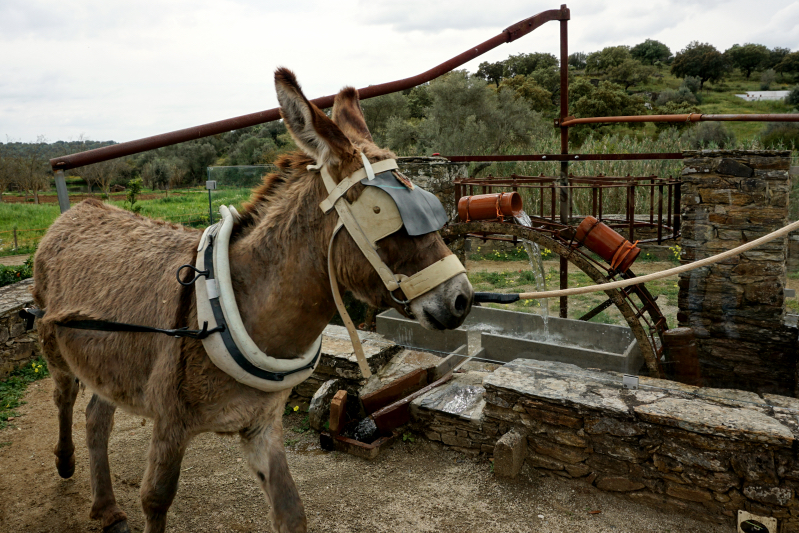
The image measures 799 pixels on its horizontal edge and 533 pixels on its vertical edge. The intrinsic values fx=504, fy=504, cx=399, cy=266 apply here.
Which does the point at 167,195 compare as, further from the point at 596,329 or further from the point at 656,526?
the point at 656,526

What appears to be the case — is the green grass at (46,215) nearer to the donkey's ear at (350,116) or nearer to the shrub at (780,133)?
the donkey's ear at (350,116)

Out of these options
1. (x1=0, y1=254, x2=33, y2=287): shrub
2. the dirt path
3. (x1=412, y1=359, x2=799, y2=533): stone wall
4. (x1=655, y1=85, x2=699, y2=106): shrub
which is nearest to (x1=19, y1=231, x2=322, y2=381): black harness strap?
the dirt path

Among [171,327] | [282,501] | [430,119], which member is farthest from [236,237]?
[430,119]

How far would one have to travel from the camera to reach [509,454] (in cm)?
350

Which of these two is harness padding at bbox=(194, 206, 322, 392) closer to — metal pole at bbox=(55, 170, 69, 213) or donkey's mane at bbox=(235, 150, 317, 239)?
donkey's mane at bbox=(235, 150, 317, 239)

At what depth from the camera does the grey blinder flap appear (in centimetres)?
159

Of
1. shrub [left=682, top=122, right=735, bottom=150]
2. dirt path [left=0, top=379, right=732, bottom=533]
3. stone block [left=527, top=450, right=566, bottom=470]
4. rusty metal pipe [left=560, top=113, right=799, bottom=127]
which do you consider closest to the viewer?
dirt path [left=0, top=379, right=732, bottom=533]

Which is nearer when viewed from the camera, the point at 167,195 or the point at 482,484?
the point at 482,484

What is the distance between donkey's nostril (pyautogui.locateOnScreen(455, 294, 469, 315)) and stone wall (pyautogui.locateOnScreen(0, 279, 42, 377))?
5.65 meters

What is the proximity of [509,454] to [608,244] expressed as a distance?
238 cm

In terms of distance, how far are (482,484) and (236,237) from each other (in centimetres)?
261

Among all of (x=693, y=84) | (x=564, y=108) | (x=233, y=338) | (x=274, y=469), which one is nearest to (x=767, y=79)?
(x=693, y=84)

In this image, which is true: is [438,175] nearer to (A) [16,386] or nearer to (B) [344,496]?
(B) [344,496]

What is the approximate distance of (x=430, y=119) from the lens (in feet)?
72.6
